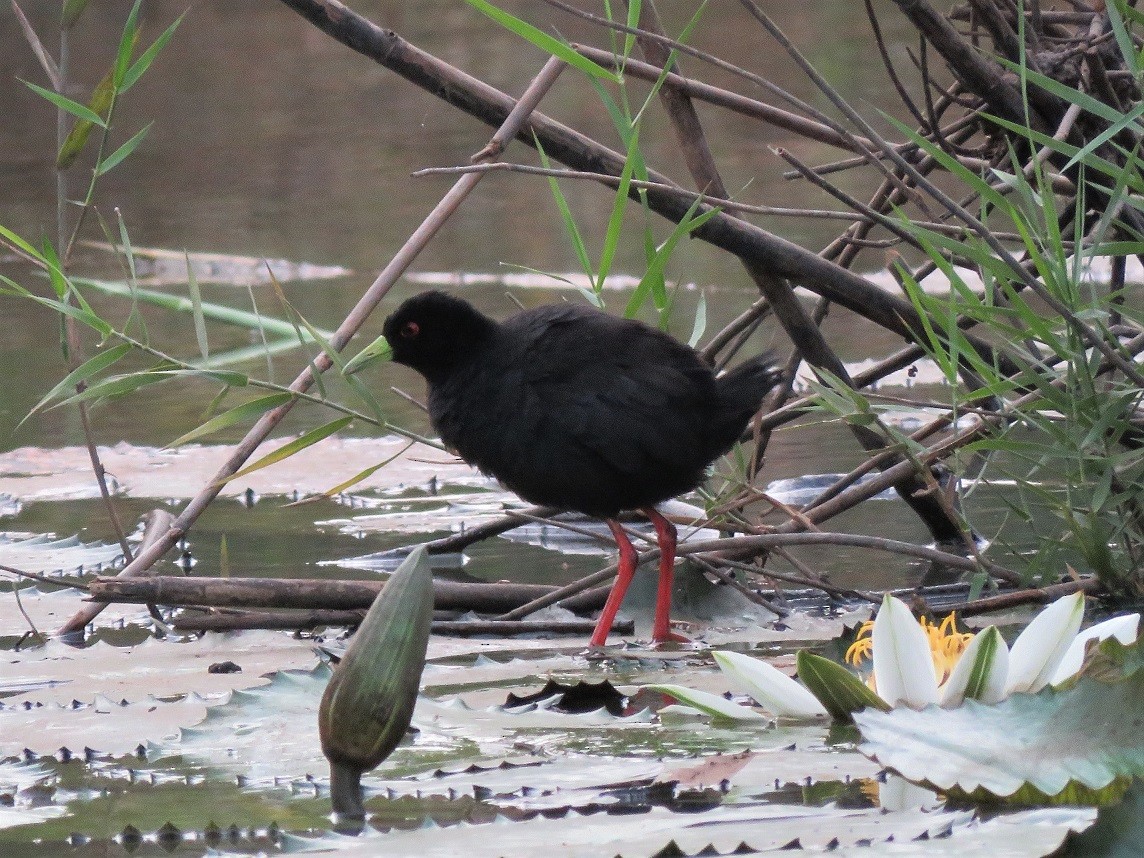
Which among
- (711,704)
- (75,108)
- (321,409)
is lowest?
(321,409)

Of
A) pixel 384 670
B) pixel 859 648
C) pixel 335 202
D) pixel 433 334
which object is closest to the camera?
pixel 384 670

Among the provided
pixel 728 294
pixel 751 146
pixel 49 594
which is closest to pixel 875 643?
pixel 49 594

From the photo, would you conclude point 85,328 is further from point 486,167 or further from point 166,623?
point 486,167

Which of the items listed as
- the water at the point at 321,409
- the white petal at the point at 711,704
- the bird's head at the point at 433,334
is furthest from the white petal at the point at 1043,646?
the bird's head at the point at 433,334

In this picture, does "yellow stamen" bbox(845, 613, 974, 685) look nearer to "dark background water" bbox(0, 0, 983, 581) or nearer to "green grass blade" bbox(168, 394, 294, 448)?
"green grass blade" bbox(168, 394, 294, 448)

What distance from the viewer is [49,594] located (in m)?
3.07

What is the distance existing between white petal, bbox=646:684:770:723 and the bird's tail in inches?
41.6

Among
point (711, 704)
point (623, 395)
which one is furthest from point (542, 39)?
point (711, 704)

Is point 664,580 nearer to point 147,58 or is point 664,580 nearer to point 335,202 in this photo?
point 147,58

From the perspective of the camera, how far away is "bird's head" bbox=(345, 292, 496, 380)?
118 inches

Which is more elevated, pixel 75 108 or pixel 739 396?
pixel 75 108

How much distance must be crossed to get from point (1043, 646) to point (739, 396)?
122 cm

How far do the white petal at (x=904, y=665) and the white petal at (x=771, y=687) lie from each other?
0.44ft

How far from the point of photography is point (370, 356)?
9.46 feet
